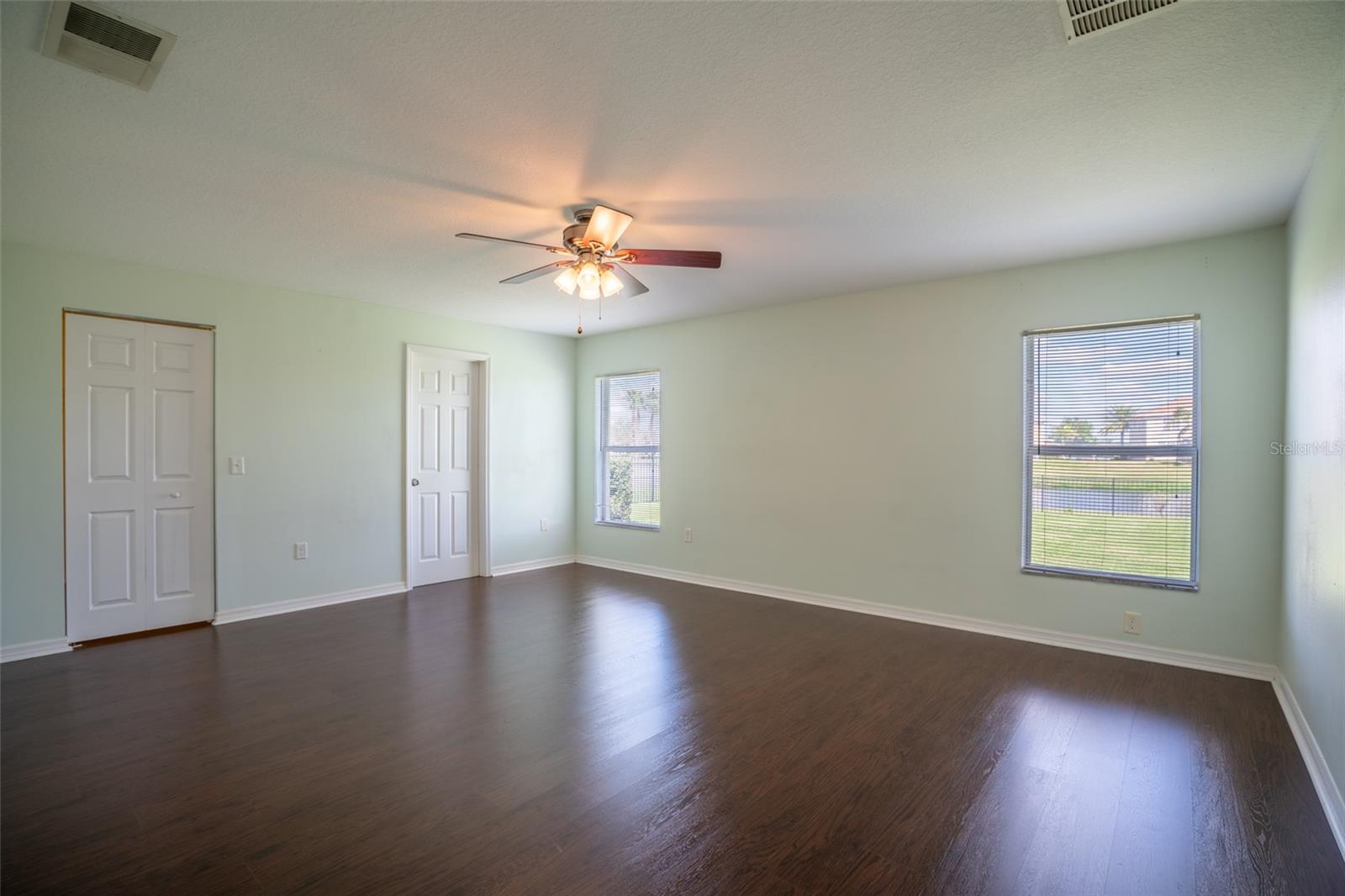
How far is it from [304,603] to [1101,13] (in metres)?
5.57

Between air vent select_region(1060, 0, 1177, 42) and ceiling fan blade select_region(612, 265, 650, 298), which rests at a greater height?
air vent select_region(1060, 0, 1177, 42)

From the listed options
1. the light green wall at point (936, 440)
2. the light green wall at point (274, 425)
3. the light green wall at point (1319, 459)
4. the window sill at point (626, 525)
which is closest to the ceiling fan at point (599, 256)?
the light green wall at point (936, 440)

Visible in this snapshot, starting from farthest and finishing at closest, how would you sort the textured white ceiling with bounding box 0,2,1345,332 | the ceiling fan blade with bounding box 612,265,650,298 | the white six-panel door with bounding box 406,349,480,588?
the white six-panel door with bounding box 406,349,480,588
the ceiling fan blade with bounding box 612,265,650,298
the textured white ceiling with bounding box 0,2,1345,332

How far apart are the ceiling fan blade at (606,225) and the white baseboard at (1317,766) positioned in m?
3.34

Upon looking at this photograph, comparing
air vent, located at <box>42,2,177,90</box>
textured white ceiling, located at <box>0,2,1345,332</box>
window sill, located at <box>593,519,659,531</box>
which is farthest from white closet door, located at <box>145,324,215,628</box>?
window sill, located at <box>593,519,659,531</box>

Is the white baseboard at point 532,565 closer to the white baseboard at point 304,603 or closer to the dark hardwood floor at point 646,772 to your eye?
the white baseboard at point 304,603

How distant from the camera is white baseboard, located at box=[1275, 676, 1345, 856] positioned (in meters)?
1.99

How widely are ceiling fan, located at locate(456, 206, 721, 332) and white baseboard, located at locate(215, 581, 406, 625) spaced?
318 centimetres

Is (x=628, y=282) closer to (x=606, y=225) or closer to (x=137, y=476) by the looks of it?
(x=606, y=225)

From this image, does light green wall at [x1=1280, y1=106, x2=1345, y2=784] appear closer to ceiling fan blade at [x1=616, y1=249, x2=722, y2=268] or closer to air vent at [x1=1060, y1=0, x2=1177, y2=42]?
air vent at [x1=1060, y1=0, x2=1177, y2=42]

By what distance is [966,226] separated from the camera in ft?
10.9

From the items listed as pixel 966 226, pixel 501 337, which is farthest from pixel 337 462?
pixel 966 226

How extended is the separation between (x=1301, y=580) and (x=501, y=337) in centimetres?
577

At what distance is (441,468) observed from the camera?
5.74 metres
